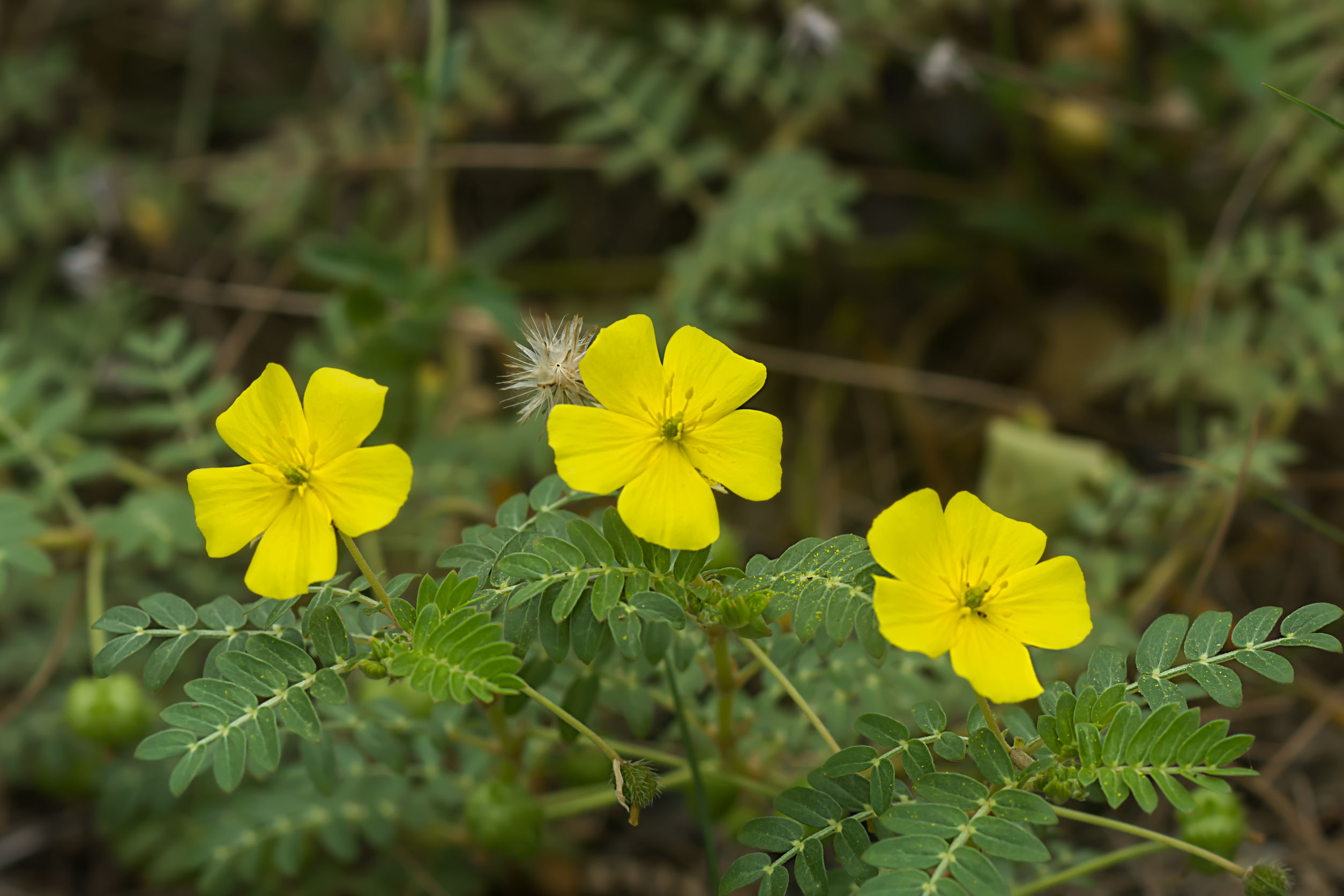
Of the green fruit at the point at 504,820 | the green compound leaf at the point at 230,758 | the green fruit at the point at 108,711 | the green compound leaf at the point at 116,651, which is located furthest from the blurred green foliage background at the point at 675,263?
the green compound leaf at the point at 230,758

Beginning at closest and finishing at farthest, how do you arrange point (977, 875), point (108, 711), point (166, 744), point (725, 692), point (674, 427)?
point (977, 875) < point (166, 744) < point (674, 427) < point (725, 692) < point (108, 711)

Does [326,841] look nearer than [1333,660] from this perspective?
Yes

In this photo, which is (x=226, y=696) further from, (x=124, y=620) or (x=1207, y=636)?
(x=1207, y=636)

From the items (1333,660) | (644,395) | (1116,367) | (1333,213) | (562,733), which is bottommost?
(1333,660)

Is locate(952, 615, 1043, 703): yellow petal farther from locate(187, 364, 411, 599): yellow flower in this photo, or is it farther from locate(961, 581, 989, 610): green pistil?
locate(187, 364, 411, 599): yellow flower

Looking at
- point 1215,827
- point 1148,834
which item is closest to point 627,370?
point 1148,834

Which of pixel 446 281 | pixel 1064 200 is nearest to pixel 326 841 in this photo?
pixel 446 281

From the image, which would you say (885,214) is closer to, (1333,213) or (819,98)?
(819,98)
